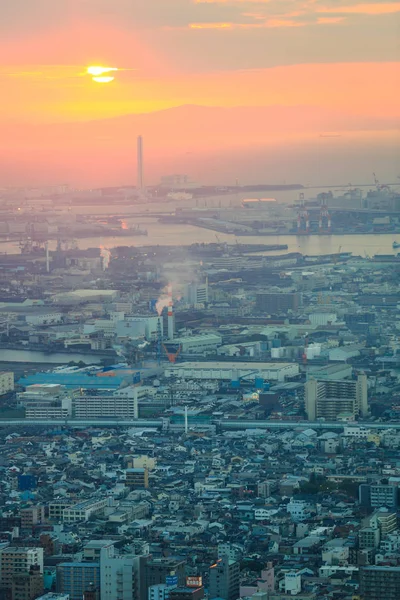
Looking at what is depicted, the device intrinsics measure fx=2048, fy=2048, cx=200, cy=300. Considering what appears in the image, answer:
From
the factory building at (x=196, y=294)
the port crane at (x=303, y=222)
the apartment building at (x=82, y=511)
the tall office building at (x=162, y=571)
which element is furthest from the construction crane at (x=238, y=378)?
the port crane at (x=303, y=222)

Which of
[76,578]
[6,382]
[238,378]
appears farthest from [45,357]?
[76,578]

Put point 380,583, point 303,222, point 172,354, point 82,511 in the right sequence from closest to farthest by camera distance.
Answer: point 380,583 → point 82,511 → point 172,354 → point 303,222

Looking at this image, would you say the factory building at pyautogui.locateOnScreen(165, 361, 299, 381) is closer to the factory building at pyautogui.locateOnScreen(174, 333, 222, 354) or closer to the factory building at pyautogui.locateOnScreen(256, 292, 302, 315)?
the factory building at pyautogui.locateOnScreen(174, 333, 222, 354)

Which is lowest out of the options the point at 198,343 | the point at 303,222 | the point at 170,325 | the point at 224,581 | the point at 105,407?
the point at 224,581

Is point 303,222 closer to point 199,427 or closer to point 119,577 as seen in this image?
point 199,427

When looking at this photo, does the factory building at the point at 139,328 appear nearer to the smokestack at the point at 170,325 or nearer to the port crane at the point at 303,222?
the smokestack at the point at 170,325

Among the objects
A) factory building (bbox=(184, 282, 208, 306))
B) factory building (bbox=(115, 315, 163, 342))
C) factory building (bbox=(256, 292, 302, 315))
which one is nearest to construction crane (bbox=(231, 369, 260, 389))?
factory building (bbox=(115, 315, 163, 342))
